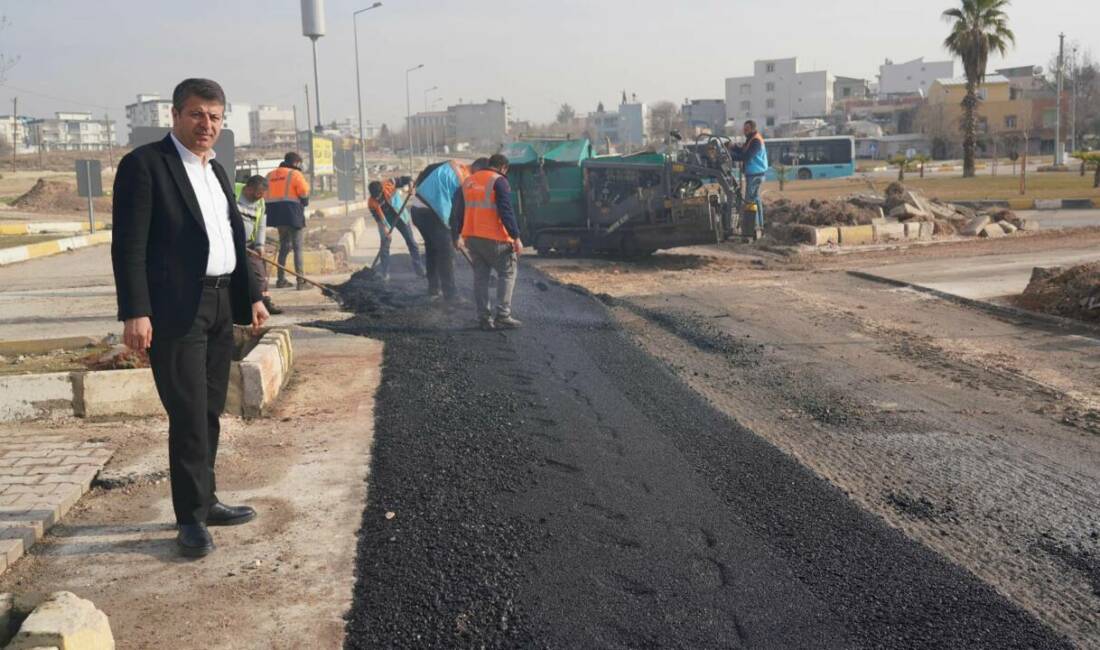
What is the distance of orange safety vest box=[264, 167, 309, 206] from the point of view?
43.7ft

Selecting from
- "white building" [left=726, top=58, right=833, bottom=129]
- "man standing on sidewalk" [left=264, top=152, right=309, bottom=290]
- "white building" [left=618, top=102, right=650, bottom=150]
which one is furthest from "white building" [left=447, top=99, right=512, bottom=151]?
"man standing on sidewalk" [left=264, top=152, right=309, bottom=290]

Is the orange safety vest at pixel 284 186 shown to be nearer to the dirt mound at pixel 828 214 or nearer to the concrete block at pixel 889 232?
the dirt mound at pixel 828 214

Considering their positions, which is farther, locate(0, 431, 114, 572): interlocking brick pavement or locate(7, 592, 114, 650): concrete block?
locate(0, 431, 114, 572): interlocking brick pavement

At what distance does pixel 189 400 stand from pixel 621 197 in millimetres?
13280

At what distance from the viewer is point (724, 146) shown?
1650 cm

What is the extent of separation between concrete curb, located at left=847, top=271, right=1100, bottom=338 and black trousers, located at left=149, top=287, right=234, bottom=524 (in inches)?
318

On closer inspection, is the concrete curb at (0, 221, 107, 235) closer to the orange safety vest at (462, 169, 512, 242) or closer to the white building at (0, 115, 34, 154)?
the orange safety vest at (462, 169, 512, 242)

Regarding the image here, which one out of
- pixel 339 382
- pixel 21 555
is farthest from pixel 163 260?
pixel 339 382

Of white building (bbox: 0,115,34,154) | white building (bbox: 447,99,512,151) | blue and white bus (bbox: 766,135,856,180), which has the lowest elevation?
blue and white bus (bbox: 766,135,856,180)

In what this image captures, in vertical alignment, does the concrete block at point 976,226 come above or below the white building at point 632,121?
below

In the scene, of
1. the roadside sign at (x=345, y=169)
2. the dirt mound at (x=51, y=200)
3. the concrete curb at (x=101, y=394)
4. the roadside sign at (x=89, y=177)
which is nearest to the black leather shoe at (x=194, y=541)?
the concrete curb at (x=101, y=394)

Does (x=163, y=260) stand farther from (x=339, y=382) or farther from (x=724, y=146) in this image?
(x=724, y=146)

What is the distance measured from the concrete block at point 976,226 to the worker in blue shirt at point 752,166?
542 centimetres

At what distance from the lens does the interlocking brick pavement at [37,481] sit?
14.7 ft
